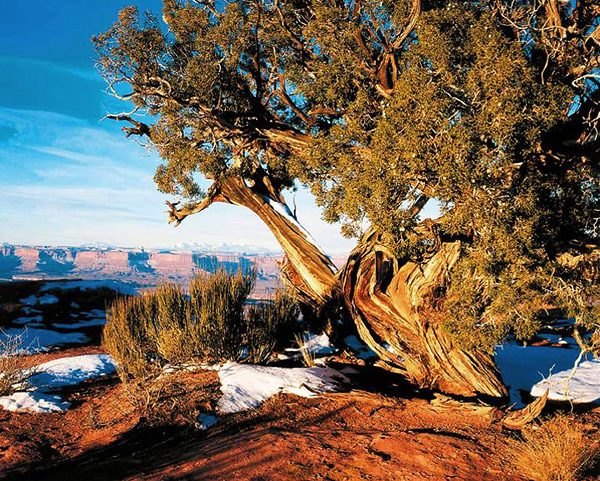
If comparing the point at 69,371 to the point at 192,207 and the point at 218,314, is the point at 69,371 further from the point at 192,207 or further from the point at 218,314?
the point at 192,207

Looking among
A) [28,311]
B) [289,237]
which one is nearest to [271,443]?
[289,237]

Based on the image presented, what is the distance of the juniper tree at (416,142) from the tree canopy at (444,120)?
26mm

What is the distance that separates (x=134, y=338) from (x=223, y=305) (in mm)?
1940

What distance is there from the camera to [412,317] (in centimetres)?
686

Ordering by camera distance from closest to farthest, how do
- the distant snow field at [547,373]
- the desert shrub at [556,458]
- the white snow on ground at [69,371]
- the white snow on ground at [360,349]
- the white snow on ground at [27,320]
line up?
the desert shrub at [556,458], the distant snow field at [547,373], the white snow on ground at [69,371], the white snow on ground at [360,349], the white snow on ground at [27,320]

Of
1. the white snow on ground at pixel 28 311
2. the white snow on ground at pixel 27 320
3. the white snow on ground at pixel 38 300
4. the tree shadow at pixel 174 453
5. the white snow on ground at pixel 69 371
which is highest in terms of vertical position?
the tree shadow at pixel 174 453

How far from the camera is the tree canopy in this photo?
4.67m

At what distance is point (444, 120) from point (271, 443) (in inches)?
167

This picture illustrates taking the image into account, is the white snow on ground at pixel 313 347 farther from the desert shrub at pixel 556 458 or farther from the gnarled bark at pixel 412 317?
the desert shrub at pixel 556 458

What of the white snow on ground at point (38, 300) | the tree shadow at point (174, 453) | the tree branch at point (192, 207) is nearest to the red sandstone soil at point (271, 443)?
the tree shadow at point (174, 453)

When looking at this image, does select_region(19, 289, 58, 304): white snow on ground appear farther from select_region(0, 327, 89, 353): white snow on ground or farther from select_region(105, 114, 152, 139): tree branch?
select_region(105, 114, 152, 139): tree branch

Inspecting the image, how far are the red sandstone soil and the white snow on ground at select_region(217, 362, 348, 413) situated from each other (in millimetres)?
166

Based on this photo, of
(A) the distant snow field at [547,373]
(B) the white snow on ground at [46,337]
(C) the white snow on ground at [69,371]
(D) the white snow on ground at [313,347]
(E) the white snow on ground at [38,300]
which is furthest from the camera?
(E) the white snow on ground at [38,300]

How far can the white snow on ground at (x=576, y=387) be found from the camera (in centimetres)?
679
